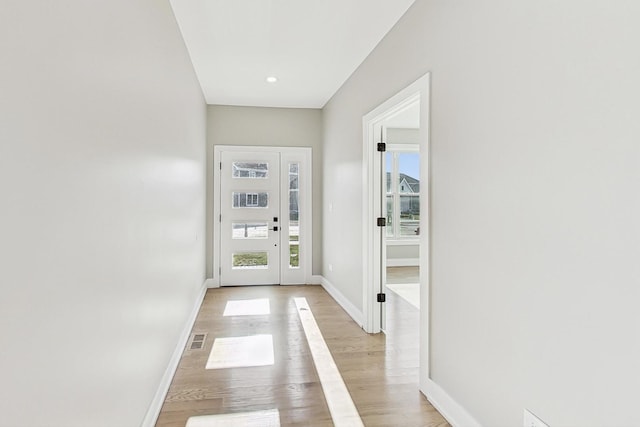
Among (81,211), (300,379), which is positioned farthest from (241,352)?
(81,211)

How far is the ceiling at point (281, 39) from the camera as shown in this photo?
2752 mm

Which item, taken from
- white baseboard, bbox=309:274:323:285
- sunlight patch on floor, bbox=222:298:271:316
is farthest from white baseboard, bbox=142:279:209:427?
white baseboard, bbox=309:274:323:285

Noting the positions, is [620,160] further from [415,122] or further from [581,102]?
[415,122]

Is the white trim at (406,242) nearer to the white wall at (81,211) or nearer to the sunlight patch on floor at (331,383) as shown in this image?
the sunlight patch on floor at (331,383)

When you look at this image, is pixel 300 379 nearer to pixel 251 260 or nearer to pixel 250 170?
pixel 251 260

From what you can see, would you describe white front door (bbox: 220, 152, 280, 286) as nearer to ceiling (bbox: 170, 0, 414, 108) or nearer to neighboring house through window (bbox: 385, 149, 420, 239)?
ceiling (bbox: 170, 0, 414, 108)

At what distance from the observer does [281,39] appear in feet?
10.8

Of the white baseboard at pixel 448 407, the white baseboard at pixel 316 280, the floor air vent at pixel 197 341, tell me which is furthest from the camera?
the white baseboard at pixel 316 280

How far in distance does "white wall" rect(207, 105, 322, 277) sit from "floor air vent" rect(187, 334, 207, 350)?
6.74 ft

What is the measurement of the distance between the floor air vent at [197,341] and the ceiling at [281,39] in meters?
2.62

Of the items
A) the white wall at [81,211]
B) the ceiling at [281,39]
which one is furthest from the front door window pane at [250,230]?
the white wall at [81,211]

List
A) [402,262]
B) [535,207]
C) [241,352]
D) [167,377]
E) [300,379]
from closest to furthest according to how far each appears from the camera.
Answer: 1. [535,207]
2. [167,377]
3. [300,379]
4. [241,352]
5. [402,262]

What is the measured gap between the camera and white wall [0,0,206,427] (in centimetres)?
86

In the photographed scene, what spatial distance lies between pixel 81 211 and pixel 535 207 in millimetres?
1678
